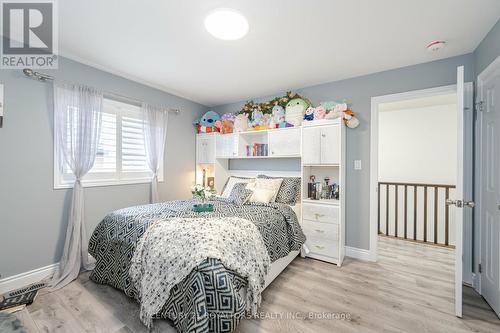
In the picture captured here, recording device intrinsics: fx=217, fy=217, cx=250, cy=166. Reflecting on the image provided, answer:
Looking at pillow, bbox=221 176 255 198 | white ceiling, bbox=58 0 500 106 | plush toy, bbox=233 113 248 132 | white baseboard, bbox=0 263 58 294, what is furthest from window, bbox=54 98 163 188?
plush toy, bbox=233 113 248 132

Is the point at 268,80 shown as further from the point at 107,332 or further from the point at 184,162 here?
the point at 107,332

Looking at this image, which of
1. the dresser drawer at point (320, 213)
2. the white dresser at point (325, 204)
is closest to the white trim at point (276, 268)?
the white dresser at point (325, 204)

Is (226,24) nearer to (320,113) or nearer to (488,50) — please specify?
(320,113)

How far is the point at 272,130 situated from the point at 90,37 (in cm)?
237

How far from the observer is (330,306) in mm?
1902

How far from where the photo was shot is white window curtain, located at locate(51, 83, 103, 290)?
93.6 inches

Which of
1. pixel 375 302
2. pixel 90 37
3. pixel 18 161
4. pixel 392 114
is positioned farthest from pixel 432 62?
pixel 18 161

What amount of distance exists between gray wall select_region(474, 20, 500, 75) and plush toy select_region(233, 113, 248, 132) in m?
2.82

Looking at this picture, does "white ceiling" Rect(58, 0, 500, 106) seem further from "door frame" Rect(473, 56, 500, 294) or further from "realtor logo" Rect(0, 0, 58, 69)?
"door frame" Rect(473, 56, 500, 294)

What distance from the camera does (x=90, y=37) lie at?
2.11 m

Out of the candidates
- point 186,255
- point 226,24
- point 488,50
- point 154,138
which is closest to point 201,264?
point 186,255

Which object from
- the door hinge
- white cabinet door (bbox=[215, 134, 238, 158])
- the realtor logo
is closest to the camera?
the realtor logo

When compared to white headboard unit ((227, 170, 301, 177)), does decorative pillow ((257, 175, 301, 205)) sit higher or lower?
lower

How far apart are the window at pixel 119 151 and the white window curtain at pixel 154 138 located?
0.26 ft
